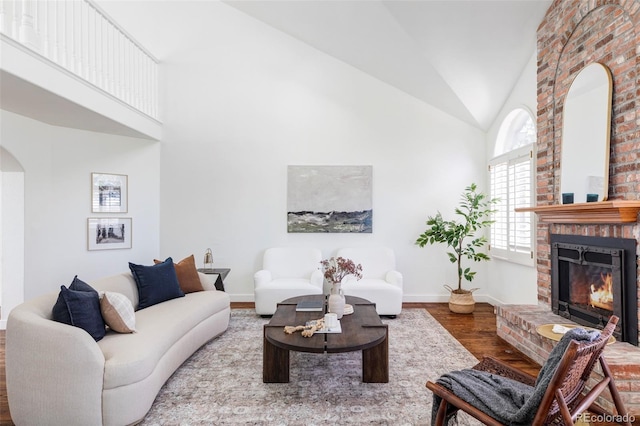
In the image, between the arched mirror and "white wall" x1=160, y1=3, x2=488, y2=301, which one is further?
"white wall" x1=160, y1=3, x2=488, y2=301

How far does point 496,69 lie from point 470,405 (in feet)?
13.4

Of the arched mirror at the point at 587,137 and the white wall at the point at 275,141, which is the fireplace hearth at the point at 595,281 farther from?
the white wall at the point at 275,141

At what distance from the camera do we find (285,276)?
4934 mm

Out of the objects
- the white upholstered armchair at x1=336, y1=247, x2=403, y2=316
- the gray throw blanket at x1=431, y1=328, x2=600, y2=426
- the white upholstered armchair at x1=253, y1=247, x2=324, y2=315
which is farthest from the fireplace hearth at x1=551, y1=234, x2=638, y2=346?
the white upholstered armchair at x1=253, y1=247, x2=324, y2=315

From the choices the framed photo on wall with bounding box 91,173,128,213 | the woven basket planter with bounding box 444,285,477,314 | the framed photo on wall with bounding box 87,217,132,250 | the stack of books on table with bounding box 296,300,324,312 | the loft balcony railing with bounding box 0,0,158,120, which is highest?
the loft balcony railing with bounding box 0,0,158,120

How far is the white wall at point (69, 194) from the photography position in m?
4.20

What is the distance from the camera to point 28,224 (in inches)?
166

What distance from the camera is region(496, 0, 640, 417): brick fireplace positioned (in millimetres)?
→ 2521

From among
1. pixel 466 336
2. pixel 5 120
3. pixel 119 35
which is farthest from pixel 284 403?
pixel 119 35

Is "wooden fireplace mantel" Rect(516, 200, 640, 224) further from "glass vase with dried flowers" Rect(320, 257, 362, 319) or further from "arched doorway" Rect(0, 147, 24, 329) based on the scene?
"arched doorway" Rect(0, 147, 24, 329)

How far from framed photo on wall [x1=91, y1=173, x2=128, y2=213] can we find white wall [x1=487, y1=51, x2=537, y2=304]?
18.1 feet

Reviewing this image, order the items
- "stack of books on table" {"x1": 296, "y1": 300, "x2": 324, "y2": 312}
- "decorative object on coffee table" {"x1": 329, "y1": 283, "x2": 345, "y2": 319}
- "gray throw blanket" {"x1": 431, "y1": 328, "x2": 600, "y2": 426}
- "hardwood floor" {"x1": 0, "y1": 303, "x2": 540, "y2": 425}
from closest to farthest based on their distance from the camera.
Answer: "gray throw blanket" {"x1": 431, "y1": 328, "x2": 600, "y2": 426}
"hardwood floor" {"x1": 0, "y1": 303, "x2": 540, "y2": 425}
"decorative object on coffee table" {"x1": 329, "y1": 283, "x2": 345, "y2": 319}
"stack of books on table" {"x1": 296, "y1": 300, "x2": 324, "y2": 312}

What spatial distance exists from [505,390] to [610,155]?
223cm

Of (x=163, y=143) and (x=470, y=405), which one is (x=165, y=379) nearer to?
(x=470, y=405)
